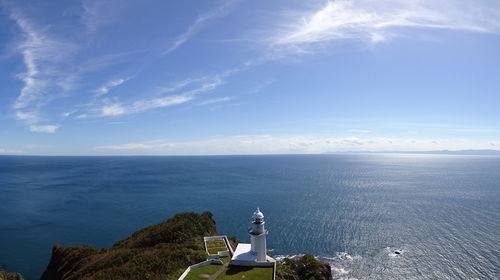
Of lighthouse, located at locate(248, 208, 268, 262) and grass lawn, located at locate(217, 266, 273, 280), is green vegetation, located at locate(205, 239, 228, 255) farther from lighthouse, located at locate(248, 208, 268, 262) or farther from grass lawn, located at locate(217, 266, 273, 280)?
grass lawn, located at locate(217, 266, 273, 280)

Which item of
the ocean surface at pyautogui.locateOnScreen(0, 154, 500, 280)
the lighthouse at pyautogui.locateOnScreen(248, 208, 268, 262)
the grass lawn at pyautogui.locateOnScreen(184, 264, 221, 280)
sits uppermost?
the lighthouse at pyautogui.locateOnScreen(248, 208, 268, 262)

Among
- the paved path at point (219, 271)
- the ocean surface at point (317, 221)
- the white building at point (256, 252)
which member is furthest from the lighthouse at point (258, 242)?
the ocean surface at point (317, 221)

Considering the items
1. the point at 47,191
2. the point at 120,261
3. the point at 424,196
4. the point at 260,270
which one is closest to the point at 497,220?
the point at 424,196

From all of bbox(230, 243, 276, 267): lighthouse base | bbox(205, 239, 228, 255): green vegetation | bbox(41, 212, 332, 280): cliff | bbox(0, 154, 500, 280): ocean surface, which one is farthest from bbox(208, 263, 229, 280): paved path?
bbox(0, 154, 500, 280): ocean surface

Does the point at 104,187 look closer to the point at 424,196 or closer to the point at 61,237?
the point at 61,237

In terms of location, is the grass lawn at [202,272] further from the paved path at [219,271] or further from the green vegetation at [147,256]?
the green vegetation at [147,256]

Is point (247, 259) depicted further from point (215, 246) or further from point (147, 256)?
point (147, 256)
